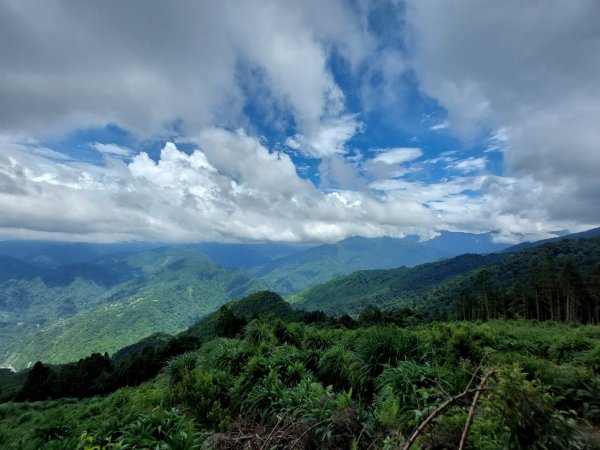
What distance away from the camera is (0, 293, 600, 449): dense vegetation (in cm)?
398

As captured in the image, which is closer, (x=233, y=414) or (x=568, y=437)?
(x=568, y=437)

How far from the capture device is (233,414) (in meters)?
8.65

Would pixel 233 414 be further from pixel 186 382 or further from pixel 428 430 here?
pixel 428 430

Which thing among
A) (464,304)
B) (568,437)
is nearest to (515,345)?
(568,437)

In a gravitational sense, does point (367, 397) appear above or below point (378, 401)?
below

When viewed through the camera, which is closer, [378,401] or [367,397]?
[378,401]

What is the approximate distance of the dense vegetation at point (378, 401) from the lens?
13.1ft

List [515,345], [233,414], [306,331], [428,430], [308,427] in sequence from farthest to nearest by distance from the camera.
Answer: [306,331] → [515,345] → [233,414] → [308,427] → [428,430]

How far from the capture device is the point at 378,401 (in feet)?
22.4

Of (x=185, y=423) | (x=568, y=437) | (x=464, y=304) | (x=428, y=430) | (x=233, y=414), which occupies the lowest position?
(x=464, y=304)

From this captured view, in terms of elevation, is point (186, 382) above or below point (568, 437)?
below

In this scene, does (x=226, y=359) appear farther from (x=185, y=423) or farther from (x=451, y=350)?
(x=451, y=350)

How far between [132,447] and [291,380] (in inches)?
175

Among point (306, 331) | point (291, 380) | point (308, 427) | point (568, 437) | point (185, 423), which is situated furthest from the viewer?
point (306, 331)
